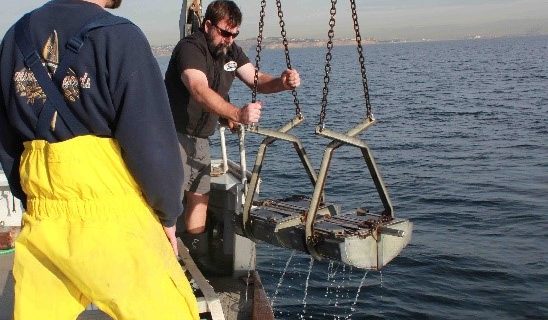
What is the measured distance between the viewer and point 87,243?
2527 millimetres

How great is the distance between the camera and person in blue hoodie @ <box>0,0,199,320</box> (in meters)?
2.50

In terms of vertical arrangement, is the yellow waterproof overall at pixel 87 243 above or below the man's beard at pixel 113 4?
below

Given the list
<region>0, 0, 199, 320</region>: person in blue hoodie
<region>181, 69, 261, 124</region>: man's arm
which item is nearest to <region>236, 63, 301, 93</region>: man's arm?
<region>181, 69, 261, 124</region>: man's arm

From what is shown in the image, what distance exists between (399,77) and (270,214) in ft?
176

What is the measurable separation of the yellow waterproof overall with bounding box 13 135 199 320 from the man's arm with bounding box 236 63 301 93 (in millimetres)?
2727

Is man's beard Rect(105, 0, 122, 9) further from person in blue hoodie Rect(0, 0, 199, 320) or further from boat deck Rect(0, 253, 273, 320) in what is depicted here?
boat deck Rect(0, 253, 273, 320)

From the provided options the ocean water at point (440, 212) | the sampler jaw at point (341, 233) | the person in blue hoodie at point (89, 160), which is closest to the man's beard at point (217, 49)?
the sampler jaw at point (341, 233)

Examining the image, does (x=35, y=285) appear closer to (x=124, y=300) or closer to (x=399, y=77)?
(x=124, y=300)

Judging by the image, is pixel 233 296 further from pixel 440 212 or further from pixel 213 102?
pixel 440 212

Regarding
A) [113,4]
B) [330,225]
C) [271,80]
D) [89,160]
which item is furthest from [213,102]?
[89,160]

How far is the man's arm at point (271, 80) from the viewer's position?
5.21m

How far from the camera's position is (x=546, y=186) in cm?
1552

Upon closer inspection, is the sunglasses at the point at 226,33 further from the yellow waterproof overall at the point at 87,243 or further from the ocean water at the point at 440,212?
the ocean water at the point at 440,212

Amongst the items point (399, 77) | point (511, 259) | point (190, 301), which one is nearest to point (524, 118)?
point (511, 259)
